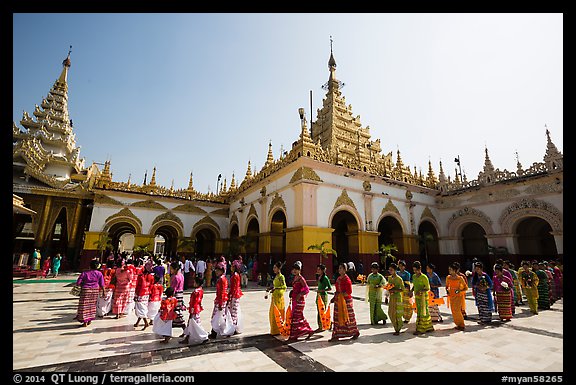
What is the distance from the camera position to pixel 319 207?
1400cm

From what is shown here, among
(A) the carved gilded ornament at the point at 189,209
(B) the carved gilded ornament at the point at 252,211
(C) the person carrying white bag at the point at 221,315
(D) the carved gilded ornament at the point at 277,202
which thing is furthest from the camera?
(A) the carved gilded ornament at the point at 189,209

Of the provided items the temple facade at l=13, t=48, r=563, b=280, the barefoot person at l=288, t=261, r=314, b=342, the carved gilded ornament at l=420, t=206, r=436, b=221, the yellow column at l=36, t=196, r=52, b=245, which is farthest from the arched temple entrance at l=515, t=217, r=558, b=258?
the yellow column at l=36, t=196, r=52, b=245

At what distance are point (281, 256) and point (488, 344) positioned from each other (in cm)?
1218

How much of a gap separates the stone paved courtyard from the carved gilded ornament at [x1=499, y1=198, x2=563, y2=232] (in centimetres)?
1019

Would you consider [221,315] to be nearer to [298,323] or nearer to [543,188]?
[298,323]

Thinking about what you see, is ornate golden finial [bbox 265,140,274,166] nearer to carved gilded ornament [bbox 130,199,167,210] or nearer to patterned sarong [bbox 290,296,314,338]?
carved gilded ornament [bbox 130,199,167,210]

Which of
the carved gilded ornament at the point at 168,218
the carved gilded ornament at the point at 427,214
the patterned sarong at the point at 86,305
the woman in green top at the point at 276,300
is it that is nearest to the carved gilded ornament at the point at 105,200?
the carved gilded ornament at the point at 168,218

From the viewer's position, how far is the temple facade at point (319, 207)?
1452 centimetres

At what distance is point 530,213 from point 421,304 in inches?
549

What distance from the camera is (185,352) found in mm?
4676

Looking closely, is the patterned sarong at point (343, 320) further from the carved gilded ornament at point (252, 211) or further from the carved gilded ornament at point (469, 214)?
the carved gilded ornament at point (469, 214)

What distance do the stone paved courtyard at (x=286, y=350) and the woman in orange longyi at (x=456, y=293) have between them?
0.96ft
